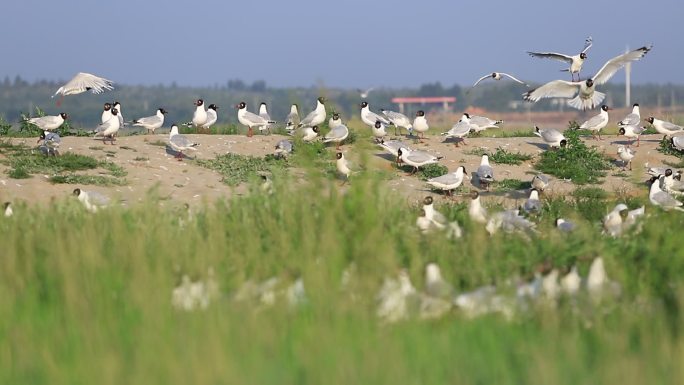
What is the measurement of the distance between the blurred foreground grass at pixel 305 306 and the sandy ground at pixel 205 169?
19.8ft

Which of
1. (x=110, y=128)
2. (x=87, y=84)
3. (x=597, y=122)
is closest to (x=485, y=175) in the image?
(x=597, y=122)

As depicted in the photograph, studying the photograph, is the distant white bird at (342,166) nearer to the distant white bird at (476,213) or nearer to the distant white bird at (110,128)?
the distant white bird at (110,128)

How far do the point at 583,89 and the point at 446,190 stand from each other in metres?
5.65

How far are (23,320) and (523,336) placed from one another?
2.84 metres

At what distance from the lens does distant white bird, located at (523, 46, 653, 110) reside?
2000 cm

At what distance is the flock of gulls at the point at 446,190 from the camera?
254 inches

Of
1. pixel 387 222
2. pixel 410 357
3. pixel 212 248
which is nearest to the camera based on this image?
pixel 410 357

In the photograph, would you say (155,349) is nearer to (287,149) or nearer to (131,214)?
(131,214)

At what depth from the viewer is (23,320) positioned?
21.3ft

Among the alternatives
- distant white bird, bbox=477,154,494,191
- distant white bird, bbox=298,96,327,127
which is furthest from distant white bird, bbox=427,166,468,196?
distant white bird, bbox=298,96,327,127

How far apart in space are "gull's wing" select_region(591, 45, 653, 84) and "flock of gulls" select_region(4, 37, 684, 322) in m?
0.02

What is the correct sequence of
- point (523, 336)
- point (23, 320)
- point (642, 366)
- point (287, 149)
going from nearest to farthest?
point (642, 366) < point (523, 336) < point (23, 320) < point (287, 149)

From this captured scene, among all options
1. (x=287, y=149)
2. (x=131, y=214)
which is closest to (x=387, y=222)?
(x=131, y=214)

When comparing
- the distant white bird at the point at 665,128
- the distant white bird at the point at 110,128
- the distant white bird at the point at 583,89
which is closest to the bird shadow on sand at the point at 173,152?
the distant white bird at the point at 110,128
